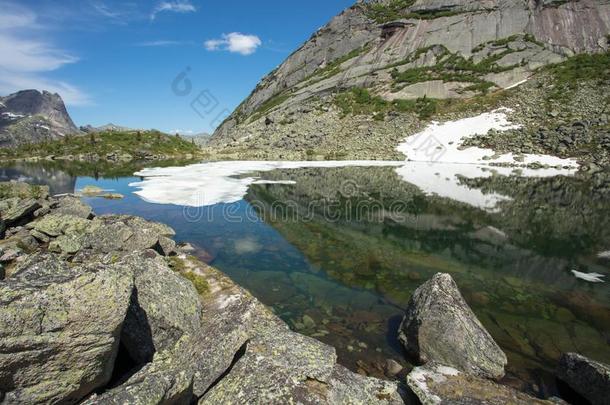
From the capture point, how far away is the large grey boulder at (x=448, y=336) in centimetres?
883

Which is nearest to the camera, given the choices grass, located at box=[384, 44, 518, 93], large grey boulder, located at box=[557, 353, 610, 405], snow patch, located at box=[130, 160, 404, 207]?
large grey boulder, located at box=[557, 353, 610, 405]

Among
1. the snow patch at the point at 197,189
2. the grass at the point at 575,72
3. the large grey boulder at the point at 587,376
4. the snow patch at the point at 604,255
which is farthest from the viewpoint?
the grass at the point at 575,72

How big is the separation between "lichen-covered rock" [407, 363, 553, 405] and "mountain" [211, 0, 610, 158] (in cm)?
7048

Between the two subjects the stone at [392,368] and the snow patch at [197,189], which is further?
the snow patch at [197,189]

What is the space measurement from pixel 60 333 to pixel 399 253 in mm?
15467

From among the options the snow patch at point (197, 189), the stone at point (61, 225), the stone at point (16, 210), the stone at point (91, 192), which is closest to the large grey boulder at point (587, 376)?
the stone at point (61, 225)

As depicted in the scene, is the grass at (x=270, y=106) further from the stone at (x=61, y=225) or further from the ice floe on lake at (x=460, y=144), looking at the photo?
the stone at (x=61, y=225)

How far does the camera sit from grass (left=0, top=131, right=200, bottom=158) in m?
98.8

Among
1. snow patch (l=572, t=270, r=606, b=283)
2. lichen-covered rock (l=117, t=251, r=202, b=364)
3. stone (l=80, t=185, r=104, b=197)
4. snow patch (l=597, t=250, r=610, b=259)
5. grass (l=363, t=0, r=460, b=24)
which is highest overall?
grass (l=363, t=0, r=460, b=24)

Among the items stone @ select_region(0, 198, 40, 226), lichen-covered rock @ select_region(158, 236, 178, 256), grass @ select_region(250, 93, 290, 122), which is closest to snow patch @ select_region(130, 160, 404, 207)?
stone @ select_region(0, 198, 40, 226)

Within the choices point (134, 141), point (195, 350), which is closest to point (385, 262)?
point (195, 350)

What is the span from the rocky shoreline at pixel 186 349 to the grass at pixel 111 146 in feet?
316

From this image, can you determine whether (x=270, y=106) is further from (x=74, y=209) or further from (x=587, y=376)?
(x=587, y=376)

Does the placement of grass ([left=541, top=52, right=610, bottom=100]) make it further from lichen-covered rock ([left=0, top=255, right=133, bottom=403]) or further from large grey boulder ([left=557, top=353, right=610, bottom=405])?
lichen-covered rock ([left=0, top=255, right=133, bottom=403])
